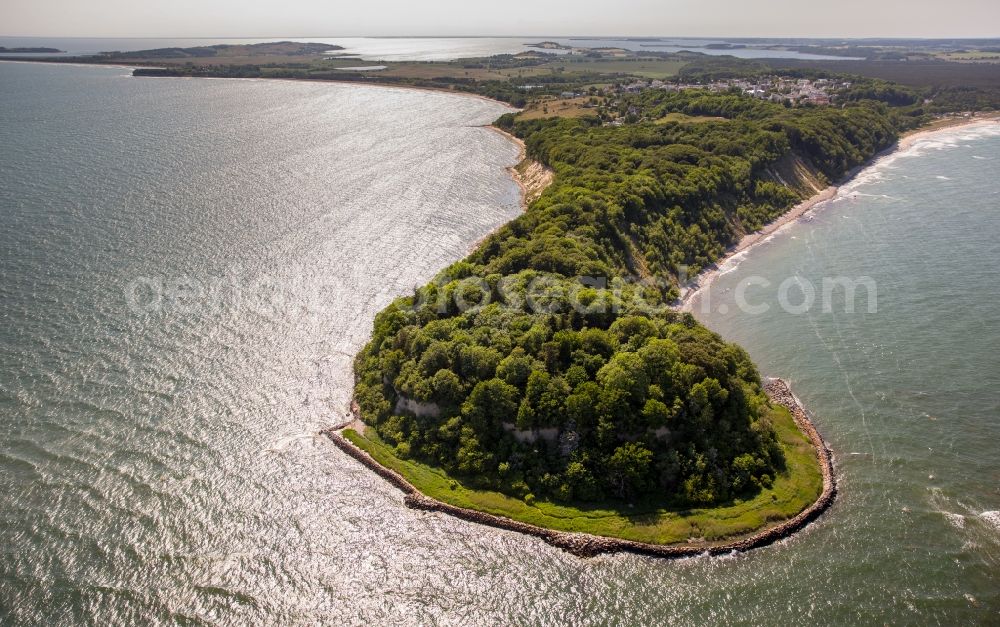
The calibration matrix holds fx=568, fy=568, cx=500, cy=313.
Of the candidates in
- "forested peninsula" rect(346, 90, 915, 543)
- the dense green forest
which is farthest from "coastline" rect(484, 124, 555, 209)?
"forested peninsula" rect(346, 90, 915, 543)

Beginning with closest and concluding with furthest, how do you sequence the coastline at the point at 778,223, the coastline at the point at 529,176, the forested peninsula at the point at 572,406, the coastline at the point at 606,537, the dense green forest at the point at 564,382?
the coastline at the point at 606,537 → the forested peninsula at the point at 572,406 → the dense green forest at the point at 564,382 → the coastline at the point at 778,223 → the coastline at the point at 529,176

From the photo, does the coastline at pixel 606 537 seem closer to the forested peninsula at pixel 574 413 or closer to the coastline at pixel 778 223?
the forested peninsula at pixel 574 413

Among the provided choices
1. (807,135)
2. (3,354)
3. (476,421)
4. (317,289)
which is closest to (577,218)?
(317,289)

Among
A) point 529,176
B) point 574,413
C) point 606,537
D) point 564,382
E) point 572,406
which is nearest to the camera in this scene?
point 606,537

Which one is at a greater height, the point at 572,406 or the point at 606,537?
the point at 572,406

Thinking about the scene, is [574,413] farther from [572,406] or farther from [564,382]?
[564,382]

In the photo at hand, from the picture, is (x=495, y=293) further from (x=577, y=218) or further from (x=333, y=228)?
(x=333, y=228)

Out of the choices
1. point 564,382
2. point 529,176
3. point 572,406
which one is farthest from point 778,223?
point 572,406

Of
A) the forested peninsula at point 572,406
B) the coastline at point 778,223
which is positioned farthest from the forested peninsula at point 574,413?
the coastline at point 778,223
